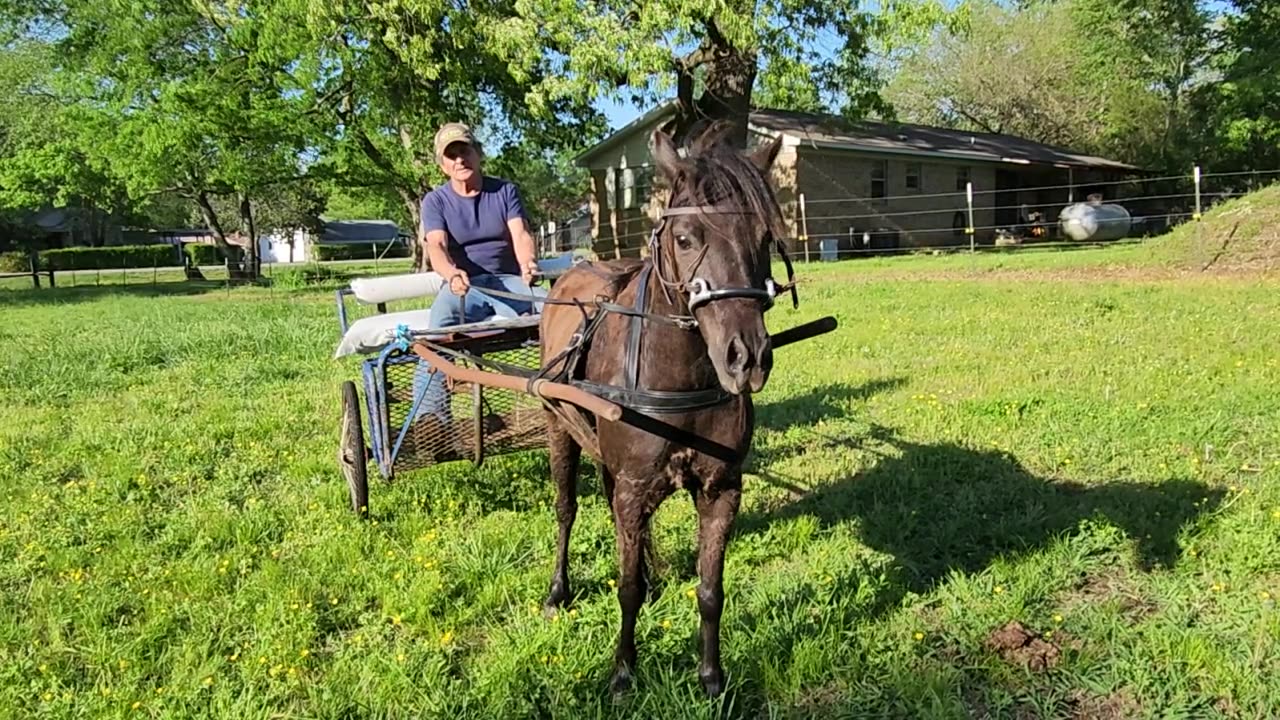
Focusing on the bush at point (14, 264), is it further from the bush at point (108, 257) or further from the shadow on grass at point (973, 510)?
the shadow on grass at point (973, 510)

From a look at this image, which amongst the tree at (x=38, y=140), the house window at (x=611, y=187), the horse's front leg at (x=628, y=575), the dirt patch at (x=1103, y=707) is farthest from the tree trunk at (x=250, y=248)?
the dirt patch at (x=1103, y=707)

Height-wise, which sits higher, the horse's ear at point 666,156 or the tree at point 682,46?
the tree at point 682,46

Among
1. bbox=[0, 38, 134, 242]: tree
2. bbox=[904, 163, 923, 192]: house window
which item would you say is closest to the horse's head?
bbox=[0, 38, 134, 242]: tree

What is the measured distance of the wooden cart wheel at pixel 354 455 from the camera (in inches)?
202

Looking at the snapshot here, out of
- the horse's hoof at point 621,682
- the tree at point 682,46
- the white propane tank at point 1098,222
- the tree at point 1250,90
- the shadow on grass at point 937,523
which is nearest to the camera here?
the horse's hoof at point 621,682

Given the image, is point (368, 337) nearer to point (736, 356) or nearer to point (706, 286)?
point (706, 286)

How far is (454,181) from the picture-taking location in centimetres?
517

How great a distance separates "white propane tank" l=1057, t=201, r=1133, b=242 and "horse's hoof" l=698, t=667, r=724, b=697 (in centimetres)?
2882

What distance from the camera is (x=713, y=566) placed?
326cm

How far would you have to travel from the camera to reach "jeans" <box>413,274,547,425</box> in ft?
17.1

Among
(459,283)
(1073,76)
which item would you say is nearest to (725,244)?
(459,283)

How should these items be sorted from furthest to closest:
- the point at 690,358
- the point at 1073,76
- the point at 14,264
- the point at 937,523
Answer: the point at 14,264
the point at 1073,76
the point at 937,523
the point at 690,358

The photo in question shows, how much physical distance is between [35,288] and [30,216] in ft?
110

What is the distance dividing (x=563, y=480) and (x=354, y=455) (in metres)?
1.56
